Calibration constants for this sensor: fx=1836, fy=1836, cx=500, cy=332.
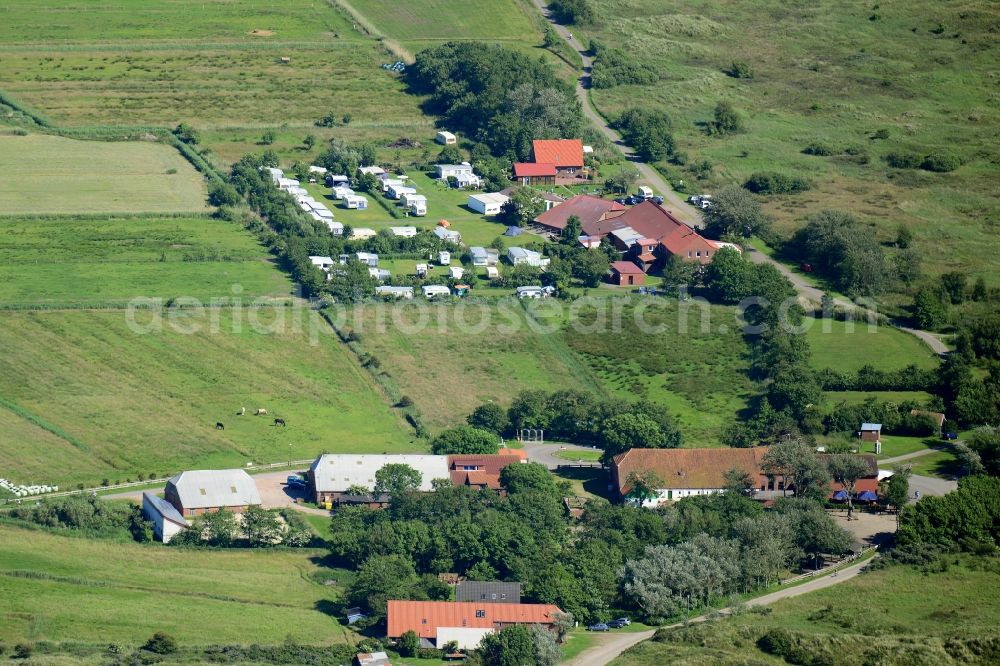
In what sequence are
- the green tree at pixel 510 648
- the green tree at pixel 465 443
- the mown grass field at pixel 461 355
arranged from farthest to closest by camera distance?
the mown grass field at pixel 461 355 → the green tree at pixel 465 443 → the green tree at pixel 510 648

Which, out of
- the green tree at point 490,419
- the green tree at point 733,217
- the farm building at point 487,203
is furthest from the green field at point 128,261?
the green tree at point 733,217

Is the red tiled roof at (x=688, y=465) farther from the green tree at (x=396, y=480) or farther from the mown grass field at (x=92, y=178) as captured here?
the mown grass field at (x=92, y=178)

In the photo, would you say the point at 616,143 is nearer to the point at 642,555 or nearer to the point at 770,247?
the point at 770,247

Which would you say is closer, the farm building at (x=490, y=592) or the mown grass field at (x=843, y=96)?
the farm building at (x=490, y=592)

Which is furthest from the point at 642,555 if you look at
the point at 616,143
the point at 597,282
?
the point at 616,143

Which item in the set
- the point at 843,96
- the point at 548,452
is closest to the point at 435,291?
the point at 548,452

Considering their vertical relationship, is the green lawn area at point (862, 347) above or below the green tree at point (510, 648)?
above
